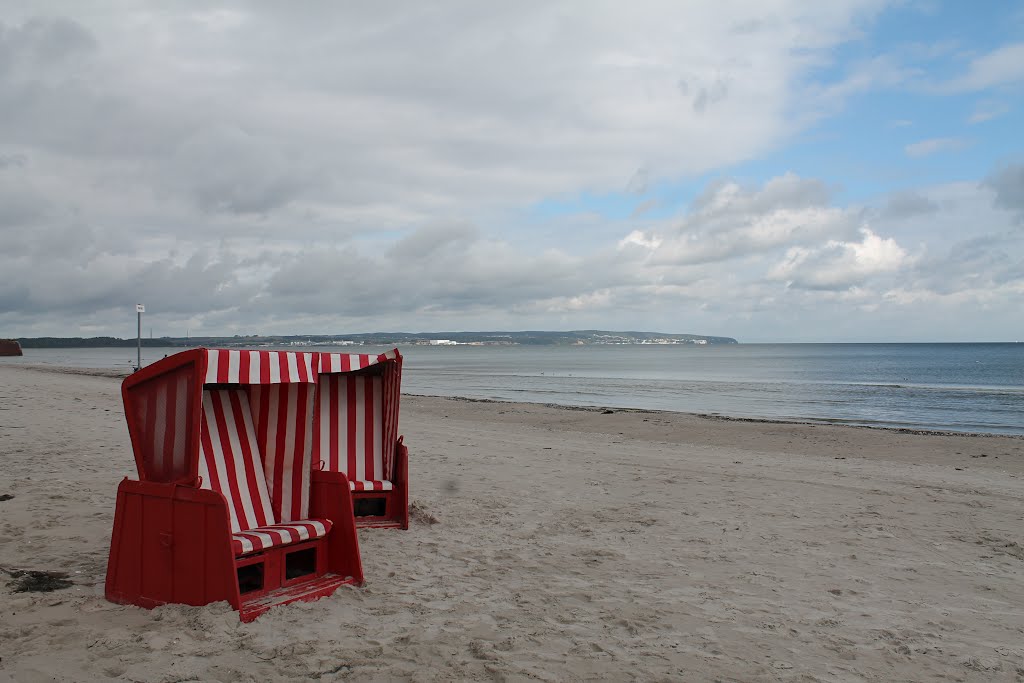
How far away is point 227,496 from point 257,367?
97 cm

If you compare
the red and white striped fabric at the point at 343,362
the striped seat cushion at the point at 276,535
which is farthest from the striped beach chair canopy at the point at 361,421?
the striped seat cushion at the point at 276,535

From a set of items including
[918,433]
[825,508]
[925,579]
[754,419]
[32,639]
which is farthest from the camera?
[754,419]

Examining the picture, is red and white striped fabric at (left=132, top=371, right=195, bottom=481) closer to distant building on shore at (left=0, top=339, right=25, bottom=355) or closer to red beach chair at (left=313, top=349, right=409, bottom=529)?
red beach chair at (left=313, top=349, right=409, bottom=529)

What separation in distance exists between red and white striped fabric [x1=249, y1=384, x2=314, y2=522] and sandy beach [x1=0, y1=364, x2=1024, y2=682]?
819 millimetres

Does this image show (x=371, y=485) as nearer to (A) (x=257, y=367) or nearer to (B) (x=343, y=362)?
(B) (x=343, y=362)

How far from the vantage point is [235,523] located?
5.29 meters

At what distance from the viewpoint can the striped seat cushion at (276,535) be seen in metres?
4.73

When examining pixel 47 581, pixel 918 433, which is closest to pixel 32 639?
pixel 47 581

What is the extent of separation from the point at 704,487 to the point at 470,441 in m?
5.36

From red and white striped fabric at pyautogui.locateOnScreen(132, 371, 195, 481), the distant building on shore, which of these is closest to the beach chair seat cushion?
red and white striped fabric at pyautogui.locateOnScreen(132, 371, 195, 481)

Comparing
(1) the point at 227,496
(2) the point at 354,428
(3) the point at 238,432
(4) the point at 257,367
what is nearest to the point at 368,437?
(2) the point at 354,428

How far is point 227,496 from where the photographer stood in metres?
5.33

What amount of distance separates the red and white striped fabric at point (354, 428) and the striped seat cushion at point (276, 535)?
5.30ft

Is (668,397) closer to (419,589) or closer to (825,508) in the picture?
(825,508)
